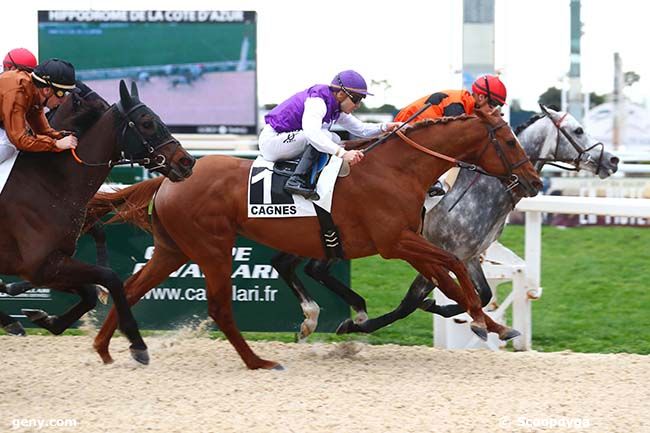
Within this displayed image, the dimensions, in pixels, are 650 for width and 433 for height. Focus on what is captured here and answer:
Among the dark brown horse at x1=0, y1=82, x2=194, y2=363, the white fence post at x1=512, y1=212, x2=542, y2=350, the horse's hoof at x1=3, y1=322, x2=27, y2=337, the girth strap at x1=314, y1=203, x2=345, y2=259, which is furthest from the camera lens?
the white fence post at x1=512, y1=212, x2=542, y2=350

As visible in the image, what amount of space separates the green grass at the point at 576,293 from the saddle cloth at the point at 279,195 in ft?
5.65

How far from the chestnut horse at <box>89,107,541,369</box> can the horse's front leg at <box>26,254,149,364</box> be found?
0.62m

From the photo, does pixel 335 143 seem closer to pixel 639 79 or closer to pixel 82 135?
pixel 82 135

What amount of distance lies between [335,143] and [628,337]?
341cm

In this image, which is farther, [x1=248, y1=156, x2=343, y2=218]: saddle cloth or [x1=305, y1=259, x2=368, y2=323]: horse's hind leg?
[x1=305, y1=259, x2=368, y2=323]: horse's hind leg

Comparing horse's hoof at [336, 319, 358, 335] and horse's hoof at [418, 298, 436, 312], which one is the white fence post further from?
horse's hoof at [336, 319, 358, 335]

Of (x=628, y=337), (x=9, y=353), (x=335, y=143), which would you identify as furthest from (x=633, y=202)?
(x=9, y=353)

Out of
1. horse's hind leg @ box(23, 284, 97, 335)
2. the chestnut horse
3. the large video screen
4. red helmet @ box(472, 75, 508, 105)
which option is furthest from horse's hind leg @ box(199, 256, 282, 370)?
the large video screen

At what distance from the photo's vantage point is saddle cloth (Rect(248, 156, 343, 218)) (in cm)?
687

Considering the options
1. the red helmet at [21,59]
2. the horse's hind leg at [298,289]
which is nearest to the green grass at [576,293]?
the horse's hind leg at [298,289]

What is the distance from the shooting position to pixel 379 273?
11945mm

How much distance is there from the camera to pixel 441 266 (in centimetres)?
676

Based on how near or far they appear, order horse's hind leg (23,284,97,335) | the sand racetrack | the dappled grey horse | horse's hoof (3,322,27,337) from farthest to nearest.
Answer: the dappled grey horse, horse's hoof (3,322,27,337), horse's hind leg (23,284,97,335), the sand racetrack

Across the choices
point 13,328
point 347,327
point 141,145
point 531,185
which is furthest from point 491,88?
point 13,328
